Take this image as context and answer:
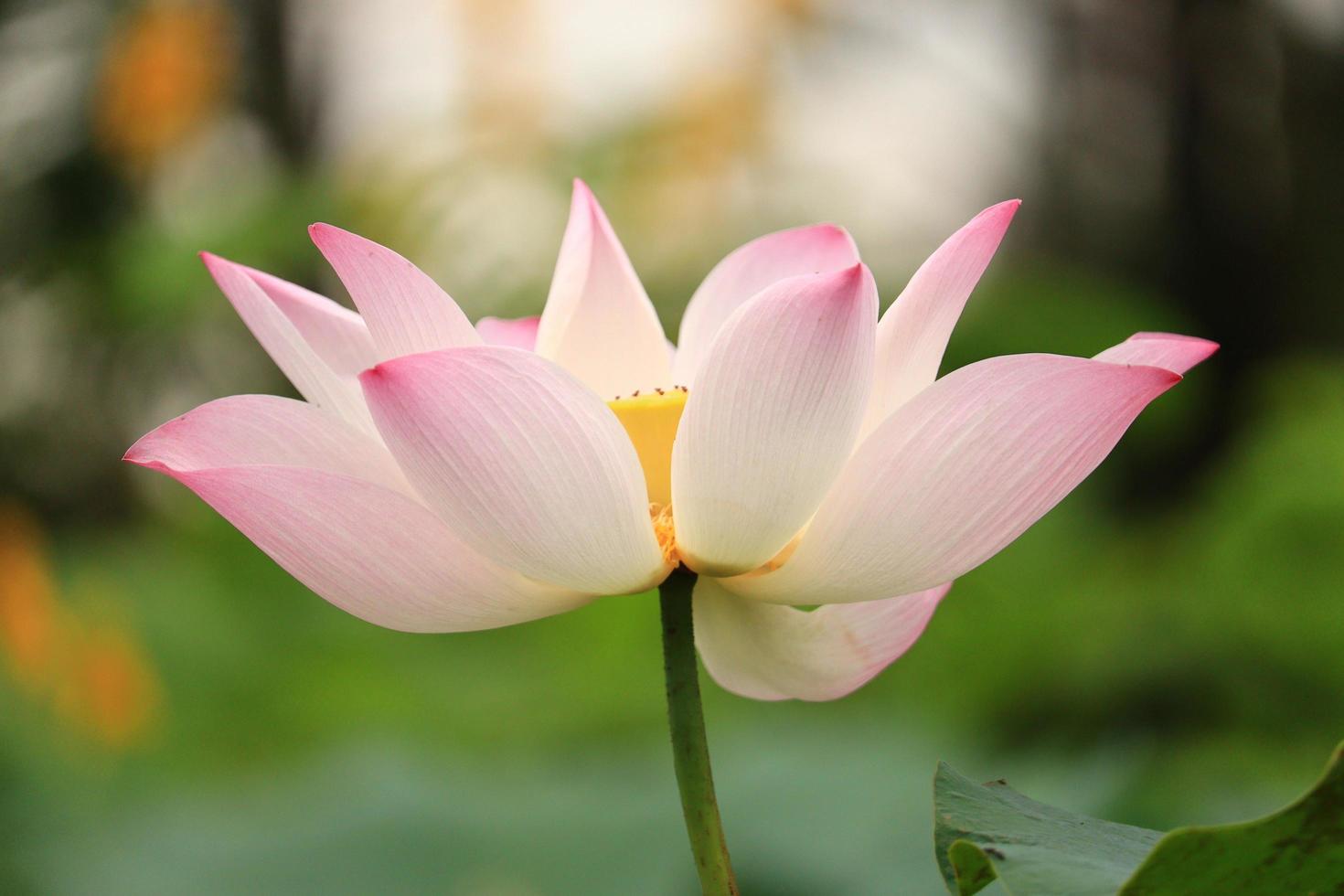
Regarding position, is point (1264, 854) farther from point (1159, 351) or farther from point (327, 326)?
point (327, 326)

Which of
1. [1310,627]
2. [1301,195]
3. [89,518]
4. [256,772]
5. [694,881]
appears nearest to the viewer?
[694,881]

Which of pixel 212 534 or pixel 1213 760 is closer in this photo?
pixel 1213 760

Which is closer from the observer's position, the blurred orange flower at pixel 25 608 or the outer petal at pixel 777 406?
the outer petal at pixel 777 406

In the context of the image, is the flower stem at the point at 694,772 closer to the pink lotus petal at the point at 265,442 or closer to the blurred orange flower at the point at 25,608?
the pink lotus petal at the point at 265,442

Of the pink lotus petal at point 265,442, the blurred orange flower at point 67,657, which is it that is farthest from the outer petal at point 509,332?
the blurred orange flower at point 67,657

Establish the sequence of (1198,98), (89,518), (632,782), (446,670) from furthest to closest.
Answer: (89,518)
(1198,98)
(446,670)
(632,782)

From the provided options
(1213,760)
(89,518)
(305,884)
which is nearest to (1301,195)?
(1213,760)

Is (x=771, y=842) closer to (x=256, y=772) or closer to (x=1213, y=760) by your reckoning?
(x=1213, y=760)
